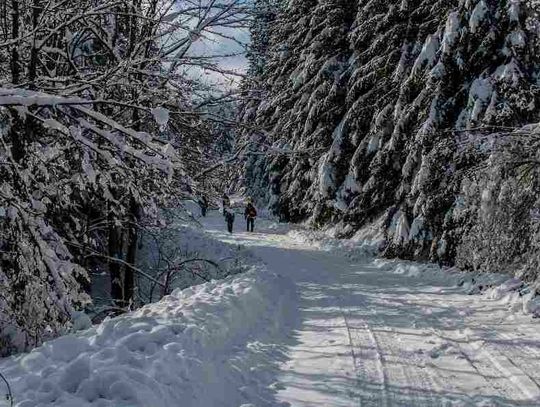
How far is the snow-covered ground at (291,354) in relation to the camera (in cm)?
443

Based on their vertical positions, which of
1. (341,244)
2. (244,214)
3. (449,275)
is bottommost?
(449,275)

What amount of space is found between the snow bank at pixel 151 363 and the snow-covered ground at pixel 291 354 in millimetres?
13

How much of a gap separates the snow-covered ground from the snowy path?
0.07 ft

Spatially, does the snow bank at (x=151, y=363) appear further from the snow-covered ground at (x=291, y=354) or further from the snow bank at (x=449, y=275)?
the snow bank at (x=449, y=275)

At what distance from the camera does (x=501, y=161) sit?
9.37 meters

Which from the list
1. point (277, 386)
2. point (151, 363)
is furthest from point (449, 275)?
point (151, 363)

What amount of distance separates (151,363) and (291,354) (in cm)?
259

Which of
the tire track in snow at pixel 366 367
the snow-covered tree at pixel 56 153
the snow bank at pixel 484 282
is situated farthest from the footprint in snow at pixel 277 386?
the snow bank at pixel 484 282

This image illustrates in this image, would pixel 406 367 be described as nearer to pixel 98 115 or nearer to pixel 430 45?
pixel 98 115

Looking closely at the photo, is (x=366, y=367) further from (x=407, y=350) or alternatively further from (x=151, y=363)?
(x=151, y=363)

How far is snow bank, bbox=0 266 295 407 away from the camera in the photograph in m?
4.09

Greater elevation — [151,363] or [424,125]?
[424,125]

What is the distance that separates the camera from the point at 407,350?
6.97 metres

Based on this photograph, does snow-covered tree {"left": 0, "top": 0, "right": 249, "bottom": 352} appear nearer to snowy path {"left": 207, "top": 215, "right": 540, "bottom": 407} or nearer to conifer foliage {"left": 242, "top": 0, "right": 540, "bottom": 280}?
conifer foliage {"left": 242, "top": 0, "right": 540, "bottom": 280}
